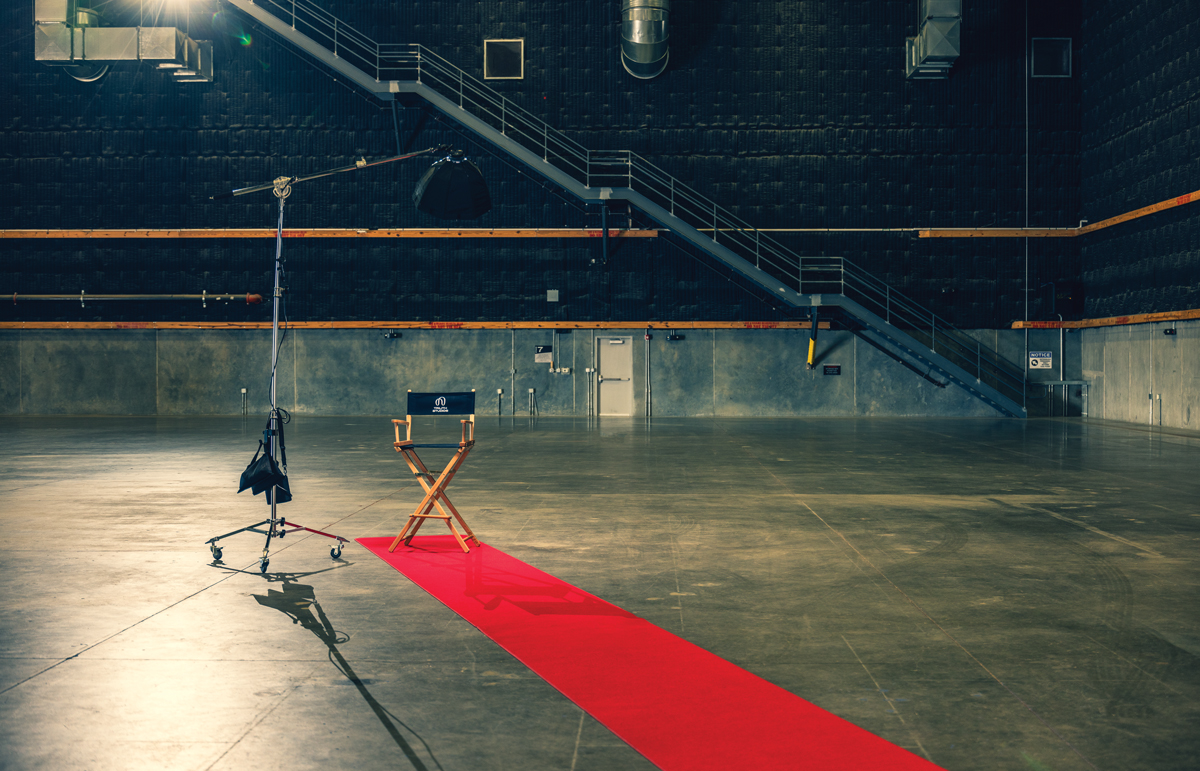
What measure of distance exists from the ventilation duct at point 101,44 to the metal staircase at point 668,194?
1.83 m

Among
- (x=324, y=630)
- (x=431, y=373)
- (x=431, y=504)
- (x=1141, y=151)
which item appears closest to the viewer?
(x=324, y=630)

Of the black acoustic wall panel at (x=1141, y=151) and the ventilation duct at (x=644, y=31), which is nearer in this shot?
the black acoustic wall panel at (x=1141, y=151)

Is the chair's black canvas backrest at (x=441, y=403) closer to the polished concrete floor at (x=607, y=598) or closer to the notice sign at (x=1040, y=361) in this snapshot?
the polished concrete floor at (x=607, y=598)

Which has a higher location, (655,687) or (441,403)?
(441,403)

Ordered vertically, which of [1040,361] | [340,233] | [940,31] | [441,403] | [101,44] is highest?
[101,44]

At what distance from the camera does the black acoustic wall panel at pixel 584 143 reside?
25.4 meters

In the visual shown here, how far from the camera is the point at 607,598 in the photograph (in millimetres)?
6160

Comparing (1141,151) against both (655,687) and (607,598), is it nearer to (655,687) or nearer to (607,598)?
(607,598)

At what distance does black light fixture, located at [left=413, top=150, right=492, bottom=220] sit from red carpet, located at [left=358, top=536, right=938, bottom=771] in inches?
144

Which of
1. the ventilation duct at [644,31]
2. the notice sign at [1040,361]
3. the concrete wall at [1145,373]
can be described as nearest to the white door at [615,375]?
the ventilation duct at [644,31]

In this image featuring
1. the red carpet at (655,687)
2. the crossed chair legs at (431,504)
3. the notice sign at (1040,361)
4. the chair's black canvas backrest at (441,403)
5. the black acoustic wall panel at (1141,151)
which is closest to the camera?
the red carpet at (655,687)

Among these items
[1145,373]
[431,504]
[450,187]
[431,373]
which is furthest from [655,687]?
[1145,373]

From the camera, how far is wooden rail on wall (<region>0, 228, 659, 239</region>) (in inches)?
1001

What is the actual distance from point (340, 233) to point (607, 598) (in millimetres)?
21573
